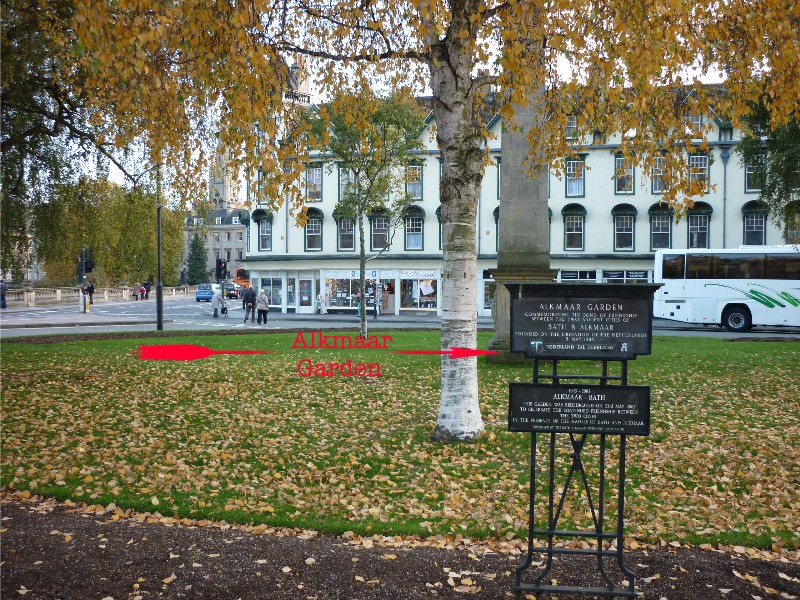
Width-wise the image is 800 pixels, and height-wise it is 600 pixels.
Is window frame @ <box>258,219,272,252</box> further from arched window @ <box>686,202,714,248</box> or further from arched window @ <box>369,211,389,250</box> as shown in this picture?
arched window @ <box>686,202,714,248</box>

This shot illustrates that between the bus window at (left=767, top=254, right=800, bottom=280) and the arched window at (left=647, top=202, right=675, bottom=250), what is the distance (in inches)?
444

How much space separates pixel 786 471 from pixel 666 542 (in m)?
2.92

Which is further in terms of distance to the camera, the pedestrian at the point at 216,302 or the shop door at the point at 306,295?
the shop door at the point at 306,295

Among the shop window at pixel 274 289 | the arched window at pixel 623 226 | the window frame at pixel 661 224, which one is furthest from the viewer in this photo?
the shop window at pixel 274 289

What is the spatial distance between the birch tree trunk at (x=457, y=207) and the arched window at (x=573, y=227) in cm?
3664

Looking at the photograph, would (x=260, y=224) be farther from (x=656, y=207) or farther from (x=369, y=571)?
(x=369, y=571)

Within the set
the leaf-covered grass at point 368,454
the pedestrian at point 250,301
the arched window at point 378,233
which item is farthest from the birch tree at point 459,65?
the arched window at point 378,233

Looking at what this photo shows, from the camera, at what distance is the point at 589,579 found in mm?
5031

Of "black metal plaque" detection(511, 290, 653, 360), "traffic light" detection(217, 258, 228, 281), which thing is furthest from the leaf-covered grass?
"traffic light" detection(217, 258, 228, 281)

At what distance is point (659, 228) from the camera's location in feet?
141

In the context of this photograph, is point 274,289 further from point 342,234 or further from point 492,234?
point 492,234

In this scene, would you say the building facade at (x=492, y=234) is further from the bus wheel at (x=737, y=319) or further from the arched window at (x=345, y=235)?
the bus wheel at (x=737, y=319)

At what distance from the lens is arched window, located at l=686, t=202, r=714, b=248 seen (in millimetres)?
42031

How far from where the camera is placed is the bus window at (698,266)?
33.1 metres
